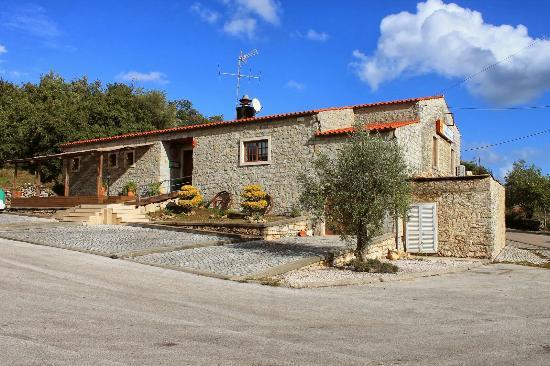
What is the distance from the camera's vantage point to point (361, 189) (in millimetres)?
12766

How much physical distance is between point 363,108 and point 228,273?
14995 millimetres

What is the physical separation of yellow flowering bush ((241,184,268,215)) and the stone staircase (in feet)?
16.8

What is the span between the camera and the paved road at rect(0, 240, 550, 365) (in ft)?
17.2

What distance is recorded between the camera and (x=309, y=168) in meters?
20.7

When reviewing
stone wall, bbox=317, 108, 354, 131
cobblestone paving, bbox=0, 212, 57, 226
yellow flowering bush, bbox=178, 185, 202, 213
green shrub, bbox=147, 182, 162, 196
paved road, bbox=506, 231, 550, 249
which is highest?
stone wall, bbox=317, 108, 354, 131

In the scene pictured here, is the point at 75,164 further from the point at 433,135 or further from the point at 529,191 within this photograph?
the point at 529,191

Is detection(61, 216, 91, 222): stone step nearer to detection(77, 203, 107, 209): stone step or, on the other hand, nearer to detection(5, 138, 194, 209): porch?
detection(77, 203, 107, 209): stone step

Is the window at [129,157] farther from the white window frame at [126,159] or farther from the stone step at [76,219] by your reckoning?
the stone step at [76,219]

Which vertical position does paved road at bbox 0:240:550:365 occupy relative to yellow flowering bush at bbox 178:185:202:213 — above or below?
below

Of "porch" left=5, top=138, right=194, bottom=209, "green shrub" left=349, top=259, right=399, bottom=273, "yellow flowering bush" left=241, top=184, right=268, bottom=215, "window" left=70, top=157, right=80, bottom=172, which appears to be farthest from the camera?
"window" left=70, top=157, right=80, bottom=172

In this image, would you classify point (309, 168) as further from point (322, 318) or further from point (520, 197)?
point (520, 197)

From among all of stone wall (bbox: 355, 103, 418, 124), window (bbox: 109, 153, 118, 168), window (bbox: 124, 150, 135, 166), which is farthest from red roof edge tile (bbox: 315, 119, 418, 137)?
window (bbox: 109, 153, 118, 168)

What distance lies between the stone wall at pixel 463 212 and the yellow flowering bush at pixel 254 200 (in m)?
6.35

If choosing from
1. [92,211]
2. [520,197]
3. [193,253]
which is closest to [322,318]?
[193,253]
